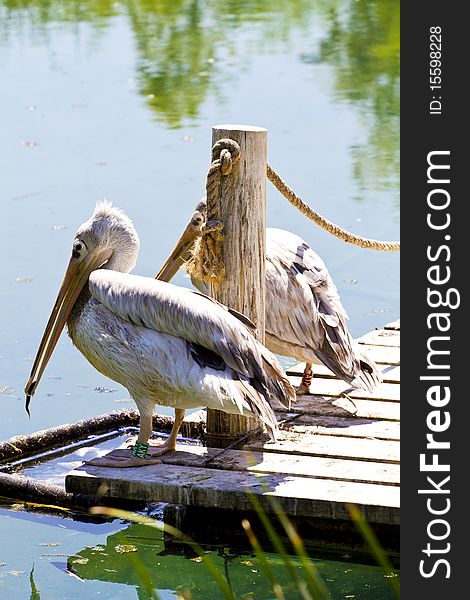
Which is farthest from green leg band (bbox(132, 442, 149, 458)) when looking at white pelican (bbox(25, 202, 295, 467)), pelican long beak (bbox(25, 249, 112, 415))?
pelican long beak (bbox(25, 249, 112, 415))

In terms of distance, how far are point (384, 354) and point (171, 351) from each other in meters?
1.68

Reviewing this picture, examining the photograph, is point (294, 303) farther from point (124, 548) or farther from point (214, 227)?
point (124, 548)

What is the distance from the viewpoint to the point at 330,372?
18.4ft

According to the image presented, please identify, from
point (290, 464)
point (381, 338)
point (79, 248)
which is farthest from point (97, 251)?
point (381, 338)

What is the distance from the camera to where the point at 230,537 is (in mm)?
4309

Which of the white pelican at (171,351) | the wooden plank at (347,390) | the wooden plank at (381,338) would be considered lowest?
the wooden plank at (347,390)

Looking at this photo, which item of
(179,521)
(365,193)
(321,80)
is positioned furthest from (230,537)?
(321,80)

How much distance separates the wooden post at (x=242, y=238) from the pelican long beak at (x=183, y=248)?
1.62 ft

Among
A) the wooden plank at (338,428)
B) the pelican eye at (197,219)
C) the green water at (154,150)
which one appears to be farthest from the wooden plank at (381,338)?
the pelican eye at (197,219)

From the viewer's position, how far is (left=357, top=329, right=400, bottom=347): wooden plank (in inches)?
236

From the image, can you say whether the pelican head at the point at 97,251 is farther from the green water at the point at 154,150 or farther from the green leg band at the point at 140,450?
the green water at the point at 154,150

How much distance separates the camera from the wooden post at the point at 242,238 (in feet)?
15.0

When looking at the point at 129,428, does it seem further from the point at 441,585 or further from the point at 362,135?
the point at 362,135

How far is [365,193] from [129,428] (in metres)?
4.48
